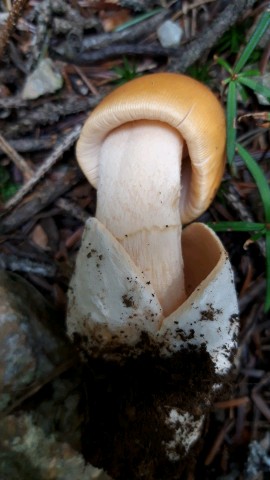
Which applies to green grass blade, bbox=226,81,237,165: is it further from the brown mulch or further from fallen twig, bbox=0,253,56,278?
fallen twig, bbox=0,253,56,278

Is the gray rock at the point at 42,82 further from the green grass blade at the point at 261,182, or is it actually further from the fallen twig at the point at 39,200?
the green grass blade at the point at 261,182

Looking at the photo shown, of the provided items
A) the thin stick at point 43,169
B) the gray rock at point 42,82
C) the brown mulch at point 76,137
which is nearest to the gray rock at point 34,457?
the brown mulch at point 76,137

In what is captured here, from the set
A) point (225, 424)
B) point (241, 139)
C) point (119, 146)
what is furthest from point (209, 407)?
point (241, 139)

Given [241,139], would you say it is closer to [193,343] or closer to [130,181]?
[130,181]

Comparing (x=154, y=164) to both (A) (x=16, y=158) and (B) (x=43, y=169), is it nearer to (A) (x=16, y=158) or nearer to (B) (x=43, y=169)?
(B) (x=43, y=169)

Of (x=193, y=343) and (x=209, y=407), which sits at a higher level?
(x=193, y=343)

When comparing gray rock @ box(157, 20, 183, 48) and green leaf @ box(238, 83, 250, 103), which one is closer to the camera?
green leaf @ box(238, 83, 250, 103)

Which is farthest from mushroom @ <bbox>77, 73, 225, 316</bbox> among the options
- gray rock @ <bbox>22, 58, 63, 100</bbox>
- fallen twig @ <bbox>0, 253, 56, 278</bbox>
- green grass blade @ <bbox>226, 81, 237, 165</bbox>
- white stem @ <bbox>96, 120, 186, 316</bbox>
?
gray rock @ <bbox>22, 58, 63, 100</bbox>
